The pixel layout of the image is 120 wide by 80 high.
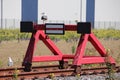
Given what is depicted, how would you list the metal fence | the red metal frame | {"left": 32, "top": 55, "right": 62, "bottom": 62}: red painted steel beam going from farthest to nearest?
the metal fence < {"left": 32, "top": 55, "right": 62, "bottom": 62}: red painted steel beam < the red metal frame

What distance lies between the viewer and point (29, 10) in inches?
1518

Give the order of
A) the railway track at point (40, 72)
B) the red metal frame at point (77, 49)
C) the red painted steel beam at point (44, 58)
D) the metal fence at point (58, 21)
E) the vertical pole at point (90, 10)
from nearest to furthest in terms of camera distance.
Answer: the railway track at point (40, 72), the red metal frame at point (77, 49), the red painted steel beam at point (44, 58), the metal fence at point (58, 21), the vertical pole at point (90, 10)

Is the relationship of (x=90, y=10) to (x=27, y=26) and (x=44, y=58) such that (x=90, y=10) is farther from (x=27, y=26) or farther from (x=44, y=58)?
(x=27, y=26)

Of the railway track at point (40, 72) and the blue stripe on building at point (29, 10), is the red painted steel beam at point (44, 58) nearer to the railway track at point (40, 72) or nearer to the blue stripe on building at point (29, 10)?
the railway track at point (40, 72)

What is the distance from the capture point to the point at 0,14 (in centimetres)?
3684

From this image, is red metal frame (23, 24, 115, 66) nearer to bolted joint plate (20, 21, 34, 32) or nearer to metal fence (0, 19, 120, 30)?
bolted joint plate (20, 21, 34, 32)

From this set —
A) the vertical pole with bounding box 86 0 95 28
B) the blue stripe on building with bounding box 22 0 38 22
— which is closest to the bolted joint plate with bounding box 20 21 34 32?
the blue stripe on building with bounding box 22 0 38 22

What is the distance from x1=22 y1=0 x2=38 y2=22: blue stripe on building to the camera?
38081 millimetres

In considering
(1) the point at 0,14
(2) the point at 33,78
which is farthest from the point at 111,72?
(1) the point at 0,14

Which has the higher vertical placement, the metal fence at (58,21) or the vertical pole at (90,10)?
the vertical pole at (90,10)

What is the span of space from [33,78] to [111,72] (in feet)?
9.72

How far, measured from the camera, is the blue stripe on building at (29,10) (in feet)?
125

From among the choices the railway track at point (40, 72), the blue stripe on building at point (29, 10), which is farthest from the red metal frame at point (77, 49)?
the blue stripe on building at point (29, 10)

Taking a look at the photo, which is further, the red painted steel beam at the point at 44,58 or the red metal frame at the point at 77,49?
the red painted steel beam at the point at 44,58
